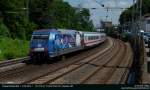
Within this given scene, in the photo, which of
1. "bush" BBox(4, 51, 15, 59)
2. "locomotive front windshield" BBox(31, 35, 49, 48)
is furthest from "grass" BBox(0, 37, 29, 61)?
"locomotive front windshield" BBox(31, 35, 49, 48)

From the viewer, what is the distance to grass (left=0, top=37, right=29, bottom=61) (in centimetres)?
4366

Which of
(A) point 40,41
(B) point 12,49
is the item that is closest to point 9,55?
(B) point 12,49

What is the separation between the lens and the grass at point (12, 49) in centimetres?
4366

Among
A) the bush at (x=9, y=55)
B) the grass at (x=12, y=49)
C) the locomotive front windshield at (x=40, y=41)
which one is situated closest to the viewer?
the locomotive front windshield at (x=40, y=41)

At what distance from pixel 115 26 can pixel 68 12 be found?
75.9 m

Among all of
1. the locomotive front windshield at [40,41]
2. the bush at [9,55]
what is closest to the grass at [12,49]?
the bush at [9,55]

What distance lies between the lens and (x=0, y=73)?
28.2 m

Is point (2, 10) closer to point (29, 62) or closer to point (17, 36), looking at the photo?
point (17, 36)

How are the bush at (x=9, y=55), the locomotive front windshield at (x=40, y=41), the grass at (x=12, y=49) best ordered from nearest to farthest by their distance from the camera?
the locomotive front windshield at (x=40, y=41) < the bush at (x=9, y=55) < the grass at (x=12, y=49)

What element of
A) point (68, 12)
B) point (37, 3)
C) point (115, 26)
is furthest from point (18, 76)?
point (115, 26)

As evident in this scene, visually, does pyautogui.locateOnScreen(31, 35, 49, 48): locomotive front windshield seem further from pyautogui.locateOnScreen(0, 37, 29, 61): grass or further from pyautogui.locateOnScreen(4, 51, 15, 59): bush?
pyautogui.locateOnScreen(4, 51, 15, 59): bush

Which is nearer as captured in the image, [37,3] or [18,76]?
[18,76]

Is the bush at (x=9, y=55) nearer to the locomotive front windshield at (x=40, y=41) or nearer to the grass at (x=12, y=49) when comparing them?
the grass at (x=12, y=49)

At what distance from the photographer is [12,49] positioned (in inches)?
1959
